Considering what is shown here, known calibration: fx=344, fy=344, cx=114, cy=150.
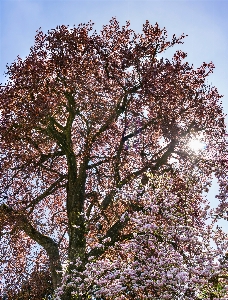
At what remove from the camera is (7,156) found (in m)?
14.6

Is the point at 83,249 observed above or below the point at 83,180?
below

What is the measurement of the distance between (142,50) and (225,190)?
7337mm

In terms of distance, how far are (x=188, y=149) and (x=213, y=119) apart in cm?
209

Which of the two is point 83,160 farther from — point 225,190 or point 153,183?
point 225,190

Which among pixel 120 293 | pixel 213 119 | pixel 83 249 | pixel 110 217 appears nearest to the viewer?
pixel 120 293

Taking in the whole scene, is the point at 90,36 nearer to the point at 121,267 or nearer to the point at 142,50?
the point at 142,50

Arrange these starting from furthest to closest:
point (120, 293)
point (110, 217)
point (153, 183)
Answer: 1. point (110, 217)
2. point (153, 183)
3. point (120, 293)

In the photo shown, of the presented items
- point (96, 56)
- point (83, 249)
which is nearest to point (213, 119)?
point (96, 56)

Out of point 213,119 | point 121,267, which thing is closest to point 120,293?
point 121,267

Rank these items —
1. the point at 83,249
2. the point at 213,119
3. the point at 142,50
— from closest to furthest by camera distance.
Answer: the point at 83,249 → the point at 142,50 → the point at 213,119

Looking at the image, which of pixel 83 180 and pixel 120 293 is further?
pixel 83 180

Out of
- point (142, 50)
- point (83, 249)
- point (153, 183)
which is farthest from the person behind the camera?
point (142, 50)

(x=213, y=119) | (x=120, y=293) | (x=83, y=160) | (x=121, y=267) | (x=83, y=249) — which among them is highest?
(x=213, y=119)

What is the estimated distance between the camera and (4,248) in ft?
53.2
